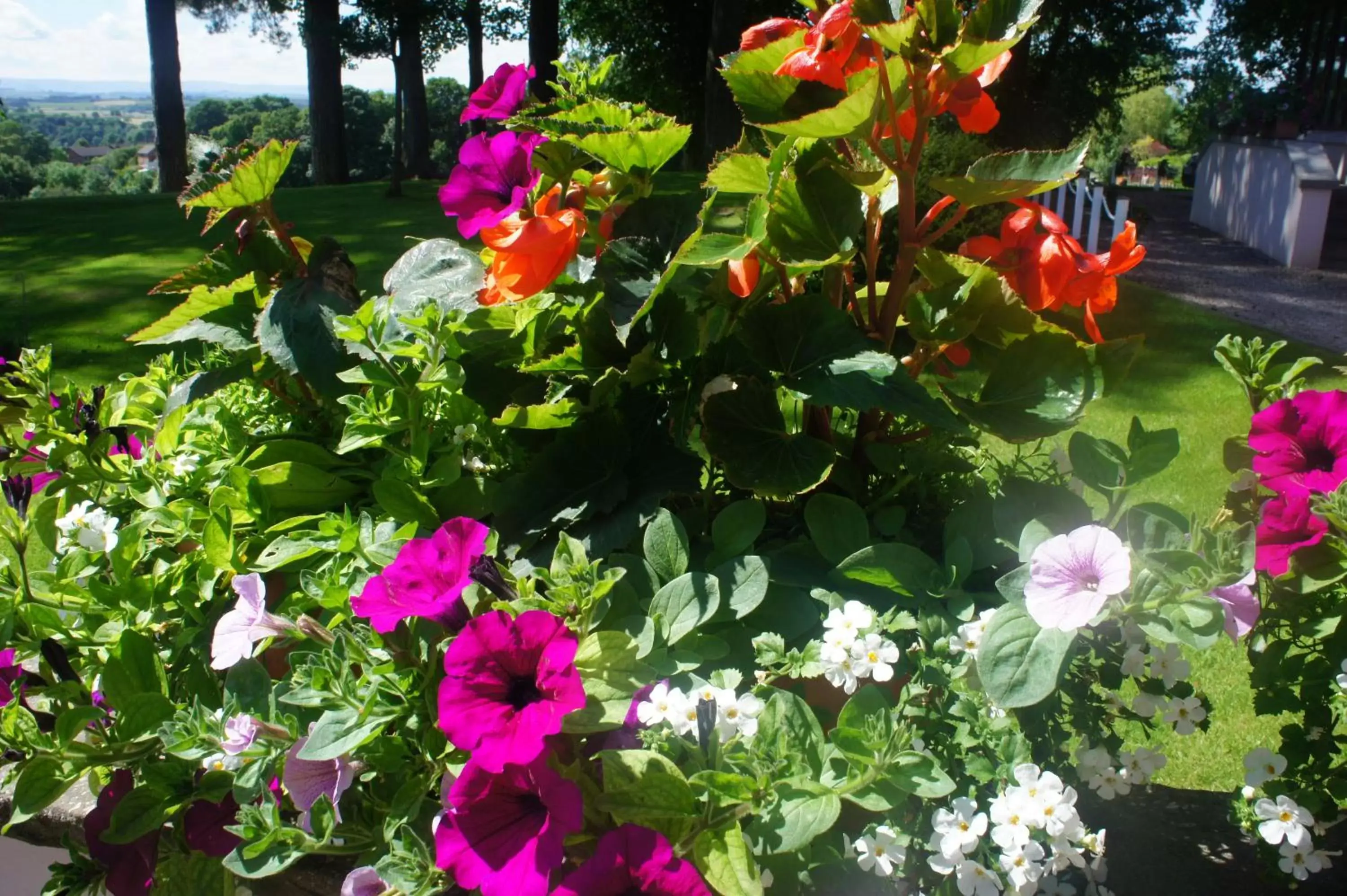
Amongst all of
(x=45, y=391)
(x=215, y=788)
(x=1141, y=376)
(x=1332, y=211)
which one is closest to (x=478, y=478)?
(x=215, y=788)

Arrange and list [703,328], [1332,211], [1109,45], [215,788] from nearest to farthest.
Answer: [215,788] → [703,328] → [1332,211] → [1109,45]

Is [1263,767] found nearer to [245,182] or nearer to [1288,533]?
[1288,533]

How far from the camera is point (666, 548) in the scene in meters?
1.05

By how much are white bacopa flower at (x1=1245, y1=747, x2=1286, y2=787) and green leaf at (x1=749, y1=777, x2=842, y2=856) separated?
519 mm

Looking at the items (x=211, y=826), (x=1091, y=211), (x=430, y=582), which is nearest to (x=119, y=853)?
(x=211, y=826)

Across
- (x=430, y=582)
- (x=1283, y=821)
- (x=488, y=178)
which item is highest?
(x=488, y=178)

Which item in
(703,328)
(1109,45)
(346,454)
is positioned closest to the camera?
(703,328)

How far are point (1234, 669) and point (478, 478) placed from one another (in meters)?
2.24

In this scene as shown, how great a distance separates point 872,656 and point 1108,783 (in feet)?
1.11

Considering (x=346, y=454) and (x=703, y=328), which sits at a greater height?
(x=703, y=328)

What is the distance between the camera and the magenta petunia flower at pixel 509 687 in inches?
30.8

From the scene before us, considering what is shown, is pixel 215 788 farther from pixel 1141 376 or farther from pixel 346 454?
pixel 1141 376

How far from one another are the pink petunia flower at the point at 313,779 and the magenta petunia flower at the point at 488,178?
0.67 m

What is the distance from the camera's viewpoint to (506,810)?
2.71ft
